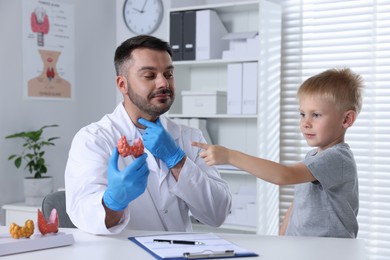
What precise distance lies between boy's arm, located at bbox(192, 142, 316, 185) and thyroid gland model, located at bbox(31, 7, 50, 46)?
Answer: 85.2 inches

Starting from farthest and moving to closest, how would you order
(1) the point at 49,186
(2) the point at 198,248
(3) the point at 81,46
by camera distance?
(3) the point at 81,46 < (1) the point at 49,186 < (2) the point at 198,248

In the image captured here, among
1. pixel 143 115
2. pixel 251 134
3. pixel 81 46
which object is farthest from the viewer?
pixel 81 46

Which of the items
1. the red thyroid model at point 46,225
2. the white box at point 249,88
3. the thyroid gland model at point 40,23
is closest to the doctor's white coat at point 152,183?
the red thyroid model at point 46,225

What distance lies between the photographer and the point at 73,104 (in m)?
3.69

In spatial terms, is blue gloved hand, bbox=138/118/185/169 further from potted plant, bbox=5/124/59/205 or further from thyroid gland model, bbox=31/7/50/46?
thyroid gland model, bbox=31/7/50/46

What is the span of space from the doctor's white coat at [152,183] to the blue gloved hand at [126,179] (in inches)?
7.4

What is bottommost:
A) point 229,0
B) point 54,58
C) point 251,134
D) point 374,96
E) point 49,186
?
point 49,186

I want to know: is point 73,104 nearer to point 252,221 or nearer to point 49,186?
point 49,186

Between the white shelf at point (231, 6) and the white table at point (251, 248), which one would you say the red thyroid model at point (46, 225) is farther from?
the white shelf at point (231, 6)

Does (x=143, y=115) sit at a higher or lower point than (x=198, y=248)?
higher

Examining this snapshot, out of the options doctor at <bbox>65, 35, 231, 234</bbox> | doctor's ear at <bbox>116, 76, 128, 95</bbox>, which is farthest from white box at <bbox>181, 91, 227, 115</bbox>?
doctor's ear at <bbox>116, 76, 128, 95</bbox>

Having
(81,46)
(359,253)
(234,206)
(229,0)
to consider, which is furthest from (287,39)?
(359,253)

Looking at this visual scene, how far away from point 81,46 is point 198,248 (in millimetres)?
2672

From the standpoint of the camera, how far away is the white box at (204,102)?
11.1 ft
